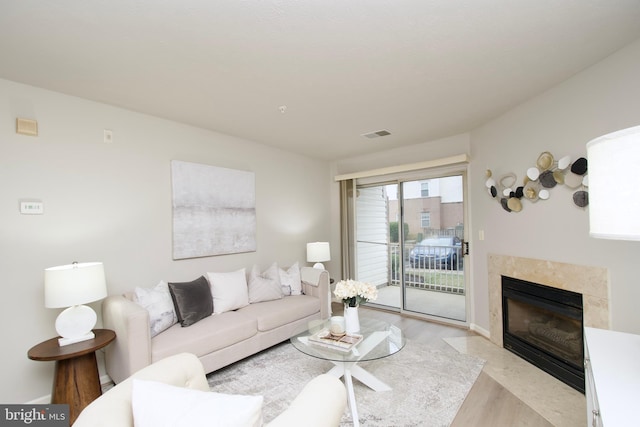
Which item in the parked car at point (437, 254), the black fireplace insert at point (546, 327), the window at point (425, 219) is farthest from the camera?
the window at point (425, 219)

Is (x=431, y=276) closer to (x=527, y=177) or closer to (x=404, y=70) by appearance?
(x=527, y=177)

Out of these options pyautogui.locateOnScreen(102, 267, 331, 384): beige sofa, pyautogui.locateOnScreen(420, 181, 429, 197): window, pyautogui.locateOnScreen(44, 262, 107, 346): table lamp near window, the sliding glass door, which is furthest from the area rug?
pyautogui.locateOnScreen(420, 181, 429, 197): window

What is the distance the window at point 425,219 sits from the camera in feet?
14.0

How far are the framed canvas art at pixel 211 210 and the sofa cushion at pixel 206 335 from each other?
850 millimetres

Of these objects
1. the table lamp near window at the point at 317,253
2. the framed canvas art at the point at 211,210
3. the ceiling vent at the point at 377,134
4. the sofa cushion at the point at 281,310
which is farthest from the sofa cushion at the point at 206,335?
the ceiling vent at the point at 377,134

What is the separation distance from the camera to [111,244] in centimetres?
271

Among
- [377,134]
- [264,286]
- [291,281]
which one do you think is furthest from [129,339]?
[377,134]

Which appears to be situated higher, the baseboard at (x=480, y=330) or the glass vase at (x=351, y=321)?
the glass vase at (x=351, y=321)

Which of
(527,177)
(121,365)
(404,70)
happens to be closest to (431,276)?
(527,177)

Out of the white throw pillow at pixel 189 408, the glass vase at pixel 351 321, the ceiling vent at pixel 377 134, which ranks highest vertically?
the ceiling vent at pixel 377 134

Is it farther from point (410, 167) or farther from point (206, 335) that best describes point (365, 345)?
point (410, 167)

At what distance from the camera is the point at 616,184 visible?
877 mm

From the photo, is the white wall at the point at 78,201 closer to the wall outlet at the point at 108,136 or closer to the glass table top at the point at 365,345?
the wall outlet at the point at 108,136

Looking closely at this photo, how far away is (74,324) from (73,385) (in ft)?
1.33
